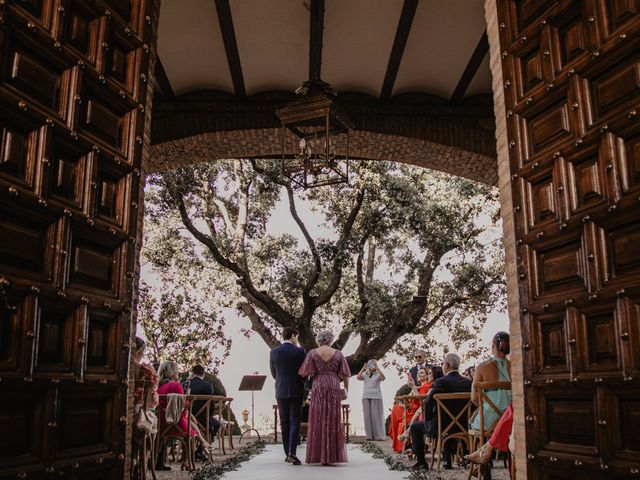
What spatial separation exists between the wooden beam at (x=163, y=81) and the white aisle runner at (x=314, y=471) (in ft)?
14.6

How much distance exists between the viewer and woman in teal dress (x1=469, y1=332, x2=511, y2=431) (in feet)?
17.7

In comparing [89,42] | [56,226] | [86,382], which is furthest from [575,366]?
[89,42]

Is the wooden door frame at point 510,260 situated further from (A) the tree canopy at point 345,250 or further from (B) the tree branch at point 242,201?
(B) the tree branch at point 242,201

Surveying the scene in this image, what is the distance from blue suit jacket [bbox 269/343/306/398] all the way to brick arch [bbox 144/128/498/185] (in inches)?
103

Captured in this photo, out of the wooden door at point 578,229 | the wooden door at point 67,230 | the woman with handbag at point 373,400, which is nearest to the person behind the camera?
the wooden door at point 67,230

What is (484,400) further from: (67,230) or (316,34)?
(67,230)

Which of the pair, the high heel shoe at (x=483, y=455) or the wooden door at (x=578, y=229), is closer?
the wooden door at (x=578, y=229)

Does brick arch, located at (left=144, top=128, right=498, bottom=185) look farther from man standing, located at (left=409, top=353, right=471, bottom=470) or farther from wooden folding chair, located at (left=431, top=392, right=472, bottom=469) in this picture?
wooden folding chair, located at (left=431, top=392, right=472, bottom=469)

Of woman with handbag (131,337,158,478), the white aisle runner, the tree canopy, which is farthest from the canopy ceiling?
the tree canopy

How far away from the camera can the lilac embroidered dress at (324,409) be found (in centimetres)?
752

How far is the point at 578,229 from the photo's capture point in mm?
2984

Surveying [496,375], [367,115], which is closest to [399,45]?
[367,115]

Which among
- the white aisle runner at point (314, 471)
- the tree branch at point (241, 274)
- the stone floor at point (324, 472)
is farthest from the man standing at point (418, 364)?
the tree branch at point (241, 274)

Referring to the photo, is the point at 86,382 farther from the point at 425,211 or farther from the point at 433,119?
the point at 425,211
